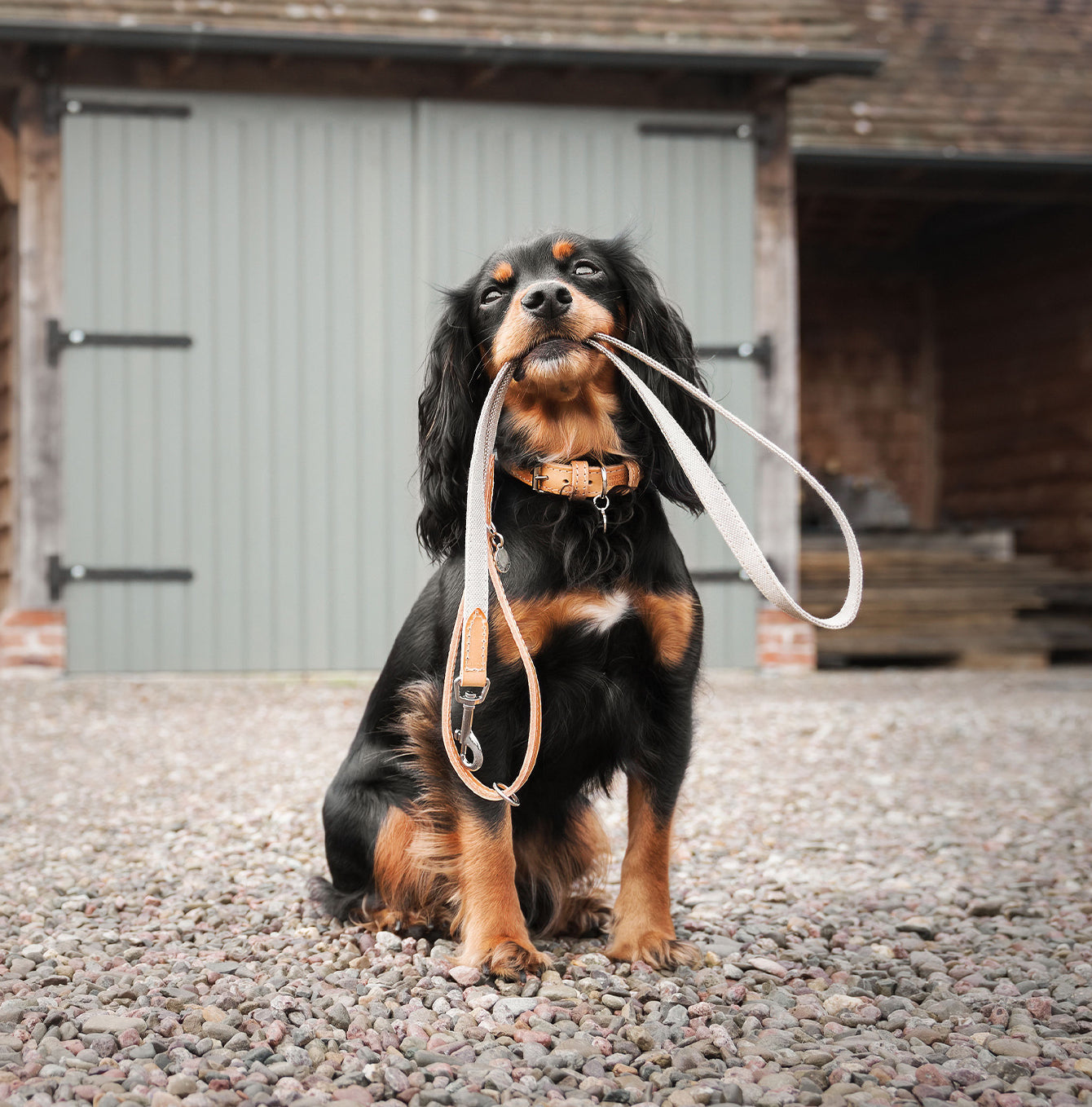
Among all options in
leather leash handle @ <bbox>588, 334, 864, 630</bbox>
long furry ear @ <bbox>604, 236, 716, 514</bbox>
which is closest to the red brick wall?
long furry ear @ <bbox>604, 236, 716, 514</bbox>

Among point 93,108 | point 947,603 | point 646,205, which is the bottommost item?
point 947,603

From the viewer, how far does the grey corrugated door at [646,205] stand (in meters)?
7.30

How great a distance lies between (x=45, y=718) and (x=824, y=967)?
433cm

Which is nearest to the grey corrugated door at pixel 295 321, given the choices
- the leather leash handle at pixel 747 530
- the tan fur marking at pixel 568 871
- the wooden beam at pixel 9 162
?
the wooden beam at pixel 9 162

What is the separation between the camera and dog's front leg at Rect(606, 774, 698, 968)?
233 centimetres

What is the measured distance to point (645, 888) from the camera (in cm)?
236

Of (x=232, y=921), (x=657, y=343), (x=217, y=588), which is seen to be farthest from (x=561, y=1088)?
(x=217, y=588)

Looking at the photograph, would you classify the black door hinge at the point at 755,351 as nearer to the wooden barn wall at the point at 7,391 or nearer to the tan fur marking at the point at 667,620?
the wooden barn wall at the point at 7,391

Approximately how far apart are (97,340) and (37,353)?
0.34 meters

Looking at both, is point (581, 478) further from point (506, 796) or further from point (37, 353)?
point (37, 353)

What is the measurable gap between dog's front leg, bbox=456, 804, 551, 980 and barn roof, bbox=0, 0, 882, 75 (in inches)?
218

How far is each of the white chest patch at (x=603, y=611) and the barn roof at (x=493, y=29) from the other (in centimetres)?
536

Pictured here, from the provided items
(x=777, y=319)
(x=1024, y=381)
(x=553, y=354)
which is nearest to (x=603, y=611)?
(x=553, y=354)

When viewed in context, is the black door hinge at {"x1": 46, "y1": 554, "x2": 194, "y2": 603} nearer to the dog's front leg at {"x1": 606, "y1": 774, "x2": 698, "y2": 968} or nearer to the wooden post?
the wooden post
